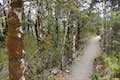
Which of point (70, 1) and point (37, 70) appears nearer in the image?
point (70, 1)

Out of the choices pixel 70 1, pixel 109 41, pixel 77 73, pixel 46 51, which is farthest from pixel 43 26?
pixel 70 1

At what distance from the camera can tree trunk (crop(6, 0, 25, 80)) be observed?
4273 mm

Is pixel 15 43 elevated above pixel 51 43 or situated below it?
above

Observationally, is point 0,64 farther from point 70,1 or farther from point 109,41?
point 109,41

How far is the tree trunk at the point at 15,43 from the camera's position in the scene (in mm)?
4273

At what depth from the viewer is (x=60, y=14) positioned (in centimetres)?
2181

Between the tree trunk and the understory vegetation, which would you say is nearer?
the tree trunk

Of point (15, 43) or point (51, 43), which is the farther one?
point (51, 43)

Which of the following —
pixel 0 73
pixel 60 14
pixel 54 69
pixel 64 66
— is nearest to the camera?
pixel 0 73

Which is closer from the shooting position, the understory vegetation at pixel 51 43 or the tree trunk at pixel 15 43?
the tree trunk at pixel 15 43

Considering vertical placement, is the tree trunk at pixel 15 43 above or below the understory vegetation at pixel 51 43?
above

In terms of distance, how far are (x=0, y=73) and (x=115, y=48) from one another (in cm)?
1345

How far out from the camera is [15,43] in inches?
170

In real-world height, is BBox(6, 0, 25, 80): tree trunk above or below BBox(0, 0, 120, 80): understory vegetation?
above
